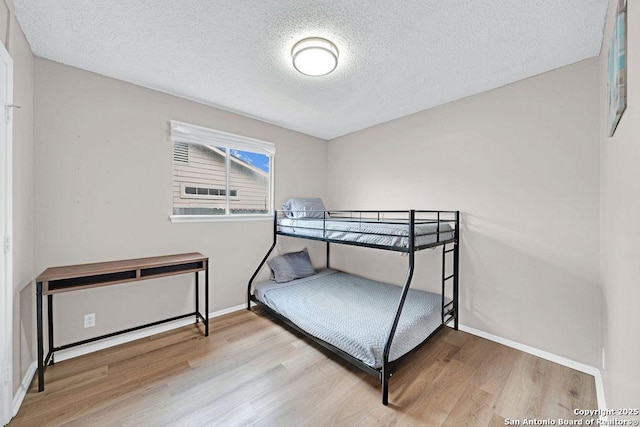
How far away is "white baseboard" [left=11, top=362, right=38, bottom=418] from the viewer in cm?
151

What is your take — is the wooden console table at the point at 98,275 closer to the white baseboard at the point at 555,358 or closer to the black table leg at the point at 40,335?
the black table leg at the point at 40,335

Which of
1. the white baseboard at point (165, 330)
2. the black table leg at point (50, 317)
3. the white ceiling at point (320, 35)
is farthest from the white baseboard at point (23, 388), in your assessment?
the white ceiling at point (320, 35)

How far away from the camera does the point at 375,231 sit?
2.16 m

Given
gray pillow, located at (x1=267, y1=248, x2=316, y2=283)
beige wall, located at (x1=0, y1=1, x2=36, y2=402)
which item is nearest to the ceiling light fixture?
beige wall, located at (x1=0, y1=1, x2=36, y2=402)

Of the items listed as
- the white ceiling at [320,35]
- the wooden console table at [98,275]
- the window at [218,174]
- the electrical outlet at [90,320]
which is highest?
the white ceiling at [320,35]

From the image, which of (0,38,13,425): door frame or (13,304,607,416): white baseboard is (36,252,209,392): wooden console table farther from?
(0,38,13,425): door frame

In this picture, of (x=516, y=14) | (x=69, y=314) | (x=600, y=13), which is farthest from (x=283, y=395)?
(x=600, y=13)

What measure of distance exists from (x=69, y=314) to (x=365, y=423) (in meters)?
2.44

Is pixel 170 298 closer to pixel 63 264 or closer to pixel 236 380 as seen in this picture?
pixel 63 264

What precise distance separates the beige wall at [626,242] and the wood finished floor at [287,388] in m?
0.51

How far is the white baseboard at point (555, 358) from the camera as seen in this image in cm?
164

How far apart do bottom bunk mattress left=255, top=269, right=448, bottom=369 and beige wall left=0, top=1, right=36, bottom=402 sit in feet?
5.88

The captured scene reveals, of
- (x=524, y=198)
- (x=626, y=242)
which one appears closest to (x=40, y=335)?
(x=626, y=242)

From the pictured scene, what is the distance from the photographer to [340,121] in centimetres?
324
